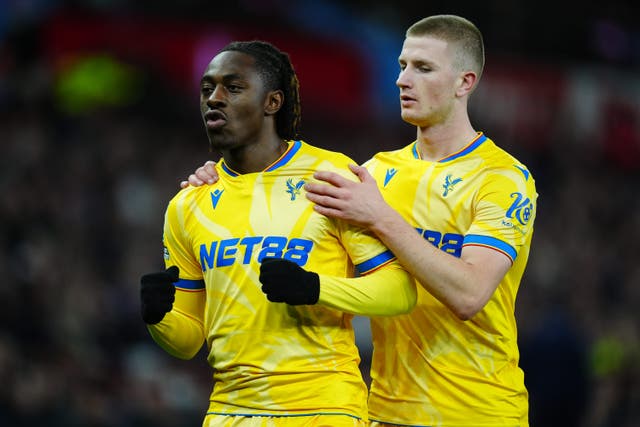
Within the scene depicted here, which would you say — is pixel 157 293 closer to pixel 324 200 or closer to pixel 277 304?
pixel 277 304

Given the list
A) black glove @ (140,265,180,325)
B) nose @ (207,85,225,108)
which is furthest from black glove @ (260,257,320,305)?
nose @ (207,85,225,108)

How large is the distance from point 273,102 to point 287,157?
239 mm

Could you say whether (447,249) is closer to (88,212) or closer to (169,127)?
(88,212)

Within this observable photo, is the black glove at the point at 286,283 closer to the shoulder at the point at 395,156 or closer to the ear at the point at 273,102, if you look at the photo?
the ear at the point at 273,102

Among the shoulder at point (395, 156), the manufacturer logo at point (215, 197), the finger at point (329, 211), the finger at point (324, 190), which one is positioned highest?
the shoulder at point (395, 156)

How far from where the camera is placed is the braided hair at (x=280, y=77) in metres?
4.65

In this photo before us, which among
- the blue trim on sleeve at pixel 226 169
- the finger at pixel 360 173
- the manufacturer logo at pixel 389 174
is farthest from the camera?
the manufacturer logo at pixel 389 174

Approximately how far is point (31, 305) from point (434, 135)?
242 inches

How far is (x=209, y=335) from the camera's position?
4613 mm

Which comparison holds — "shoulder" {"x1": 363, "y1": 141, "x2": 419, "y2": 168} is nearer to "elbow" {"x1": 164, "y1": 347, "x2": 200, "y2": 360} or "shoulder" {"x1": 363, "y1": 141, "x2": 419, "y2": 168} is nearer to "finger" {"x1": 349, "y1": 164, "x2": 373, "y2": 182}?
"finger" {"x1": 349, "y1": 164, "x2": 373, "y2": 182}

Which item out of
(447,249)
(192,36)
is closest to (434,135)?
(447,249)

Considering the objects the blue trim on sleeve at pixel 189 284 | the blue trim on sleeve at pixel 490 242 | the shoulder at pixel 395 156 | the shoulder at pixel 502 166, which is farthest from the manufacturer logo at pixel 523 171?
the blue trim on sleeve at pixel 189 284

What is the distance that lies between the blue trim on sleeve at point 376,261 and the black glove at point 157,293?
79cm

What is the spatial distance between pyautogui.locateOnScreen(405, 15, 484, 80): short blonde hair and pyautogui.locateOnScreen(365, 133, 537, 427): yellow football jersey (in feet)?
1.43
